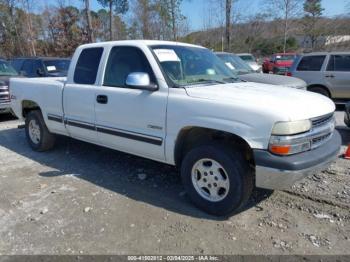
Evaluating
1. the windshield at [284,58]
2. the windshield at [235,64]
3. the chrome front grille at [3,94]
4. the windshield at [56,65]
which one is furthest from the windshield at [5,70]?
the windshield at [284,58]

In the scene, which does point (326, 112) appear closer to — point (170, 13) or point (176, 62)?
point (176, 62)

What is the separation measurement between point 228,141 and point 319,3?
4027 cm

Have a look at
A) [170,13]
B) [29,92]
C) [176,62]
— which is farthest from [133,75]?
[170,13]

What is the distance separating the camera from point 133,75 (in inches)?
153

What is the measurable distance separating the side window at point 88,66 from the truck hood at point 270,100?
5.63ft

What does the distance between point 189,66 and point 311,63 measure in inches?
288

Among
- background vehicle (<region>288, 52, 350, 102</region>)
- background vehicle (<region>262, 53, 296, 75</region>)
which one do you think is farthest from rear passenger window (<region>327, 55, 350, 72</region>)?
background vehicle (<region>262, 53, 296, 75</region>)

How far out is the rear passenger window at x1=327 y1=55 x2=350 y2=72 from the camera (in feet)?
32.1

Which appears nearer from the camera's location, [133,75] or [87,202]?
[133,75]

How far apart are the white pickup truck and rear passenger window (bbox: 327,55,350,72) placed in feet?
21.4

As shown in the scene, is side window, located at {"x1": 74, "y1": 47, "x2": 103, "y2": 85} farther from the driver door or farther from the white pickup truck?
the driver door

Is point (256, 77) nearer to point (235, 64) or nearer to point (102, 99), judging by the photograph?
point (235, 64)

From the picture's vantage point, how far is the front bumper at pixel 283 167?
3.14 meters

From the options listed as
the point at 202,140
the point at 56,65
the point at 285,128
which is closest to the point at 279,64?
the point at 56,65
